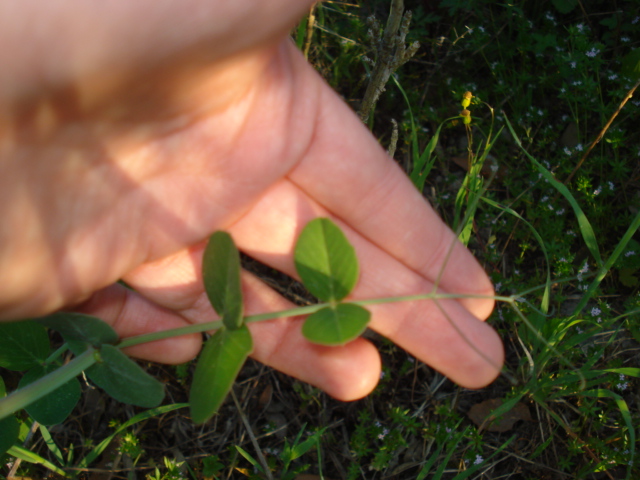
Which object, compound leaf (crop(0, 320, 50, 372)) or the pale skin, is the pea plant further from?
the pale skin

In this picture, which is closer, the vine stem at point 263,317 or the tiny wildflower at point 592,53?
the vine stem at point 263,317

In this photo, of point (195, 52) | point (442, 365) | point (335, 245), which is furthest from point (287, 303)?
point (195, 52)

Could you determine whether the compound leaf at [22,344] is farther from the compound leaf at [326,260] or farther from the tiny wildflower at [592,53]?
the tiny wildflower at [592,53]

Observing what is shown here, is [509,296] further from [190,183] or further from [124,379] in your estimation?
[124,379]

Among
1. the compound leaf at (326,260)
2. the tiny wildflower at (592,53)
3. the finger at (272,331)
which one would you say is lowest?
the finger at (272,331)

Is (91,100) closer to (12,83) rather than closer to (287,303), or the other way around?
(12,83)

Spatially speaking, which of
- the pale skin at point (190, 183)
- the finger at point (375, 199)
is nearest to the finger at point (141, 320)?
the pale skin at point (190, 183)
